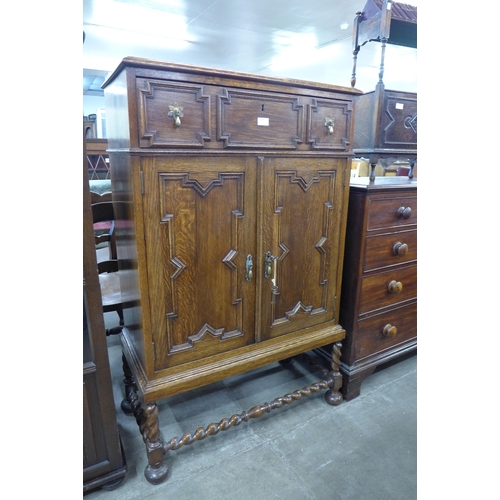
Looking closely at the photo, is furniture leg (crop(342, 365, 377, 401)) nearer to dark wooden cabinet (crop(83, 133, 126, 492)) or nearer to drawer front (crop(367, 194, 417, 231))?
drawer front (crop(367, 194, 417, 231))

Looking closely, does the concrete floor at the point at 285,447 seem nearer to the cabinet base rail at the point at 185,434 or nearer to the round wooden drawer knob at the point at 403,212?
the cabinet base rail at the point at 185,434

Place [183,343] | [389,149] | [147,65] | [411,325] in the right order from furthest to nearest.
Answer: [411,325] < [389,149] < [183,343] < [147,65]

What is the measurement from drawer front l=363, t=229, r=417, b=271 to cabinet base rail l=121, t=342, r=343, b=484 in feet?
1.45

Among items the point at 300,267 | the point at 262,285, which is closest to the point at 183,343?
the point at 262,285

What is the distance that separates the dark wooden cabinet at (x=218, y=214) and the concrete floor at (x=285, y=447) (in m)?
0.16

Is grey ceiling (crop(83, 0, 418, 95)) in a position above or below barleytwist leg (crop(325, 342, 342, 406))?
above

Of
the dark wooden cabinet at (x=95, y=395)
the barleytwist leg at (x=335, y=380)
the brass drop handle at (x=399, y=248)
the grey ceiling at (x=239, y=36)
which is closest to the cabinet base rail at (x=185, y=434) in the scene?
the barleytwist leg at (x=335, y=380)

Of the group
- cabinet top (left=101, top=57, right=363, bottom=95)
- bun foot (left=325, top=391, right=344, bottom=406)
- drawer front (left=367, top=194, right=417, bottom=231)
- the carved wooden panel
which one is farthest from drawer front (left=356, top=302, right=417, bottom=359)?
cabinet top (left=101, top=57, right=363, bottom=95)

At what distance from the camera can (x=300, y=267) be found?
1509 millimetres

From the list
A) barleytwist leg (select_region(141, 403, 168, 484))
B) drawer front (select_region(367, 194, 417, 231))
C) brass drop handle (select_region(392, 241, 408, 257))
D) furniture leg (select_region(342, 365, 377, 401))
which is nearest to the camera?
barleytwist leg (select_region(141, 403, 168, 484))

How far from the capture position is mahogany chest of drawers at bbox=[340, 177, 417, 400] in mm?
1604

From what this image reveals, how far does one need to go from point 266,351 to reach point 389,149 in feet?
3.68

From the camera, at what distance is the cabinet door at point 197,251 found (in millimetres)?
1148
